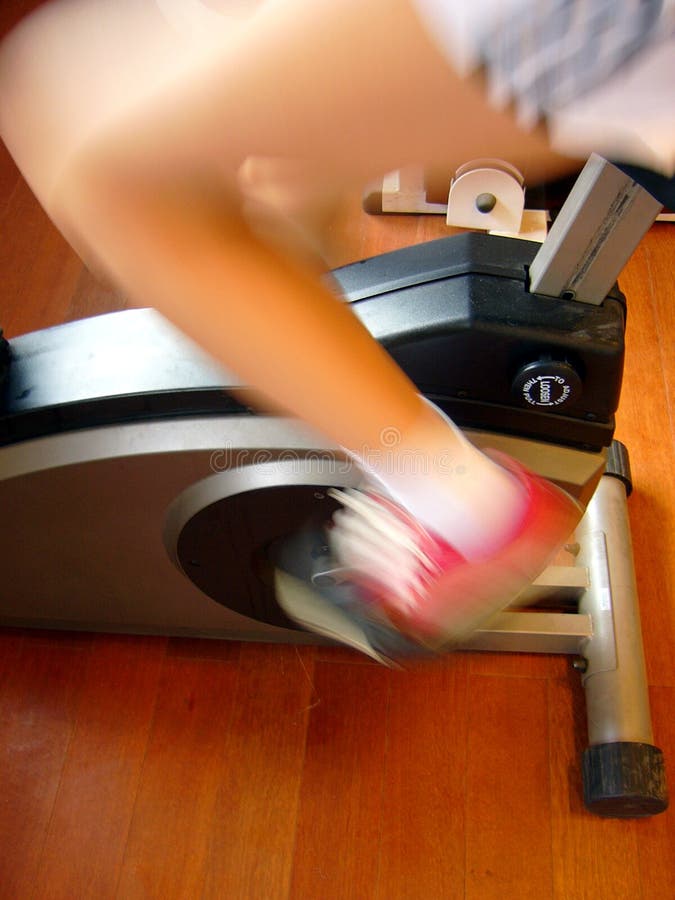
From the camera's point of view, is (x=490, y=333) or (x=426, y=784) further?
(x=426, y=784)

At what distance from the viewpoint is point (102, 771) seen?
122 centimetres

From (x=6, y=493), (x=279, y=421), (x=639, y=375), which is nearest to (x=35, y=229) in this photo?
(x=6, y=493)

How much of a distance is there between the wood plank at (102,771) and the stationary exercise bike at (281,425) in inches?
6.5

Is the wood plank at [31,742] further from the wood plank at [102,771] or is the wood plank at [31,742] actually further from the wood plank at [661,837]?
the wood plank at [661,837]

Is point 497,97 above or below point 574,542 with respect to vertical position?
below

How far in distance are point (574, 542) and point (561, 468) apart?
0.45 meters

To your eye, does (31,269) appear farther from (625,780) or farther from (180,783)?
(625,780)

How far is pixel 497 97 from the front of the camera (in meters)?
0.52

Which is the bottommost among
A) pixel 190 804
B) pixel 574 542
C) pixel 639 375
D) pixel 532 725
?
pixel 190 804

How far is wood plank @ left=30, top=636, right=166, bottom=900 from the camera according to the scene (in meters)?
1.14

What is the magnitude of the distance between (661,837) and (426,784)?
316mm

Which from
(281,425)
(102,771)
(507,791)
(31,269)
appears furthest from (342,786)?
(31,269)

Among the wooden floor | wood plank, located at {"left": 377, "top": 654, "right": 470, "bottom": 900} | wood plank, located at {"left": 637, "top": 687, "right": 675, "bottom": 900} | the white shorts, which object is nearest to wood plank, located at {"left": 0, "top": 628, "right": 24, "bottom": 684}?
the wooden floor

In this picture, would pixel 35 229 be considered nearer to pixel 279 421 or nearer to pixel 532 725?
pixel 279 421
